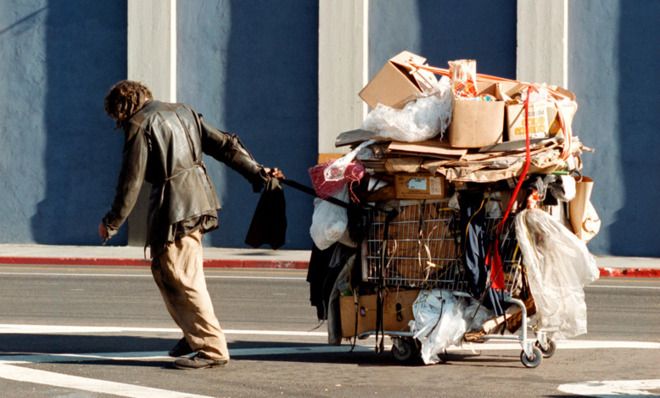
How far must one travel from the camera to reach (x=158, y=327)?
1138 cm

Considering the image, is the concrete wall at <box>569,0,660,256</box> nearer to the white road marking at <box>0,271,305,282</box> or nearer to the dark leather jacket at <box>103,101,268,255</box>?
the white road marking at <box>0,271,305,282</box>

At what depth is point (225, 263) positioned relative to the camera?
65.1 feet

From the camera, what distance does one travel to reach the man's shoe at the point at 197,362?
352 inches

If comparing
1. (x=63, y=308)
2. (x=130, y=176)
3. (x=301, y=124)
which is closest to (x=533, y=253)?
(x=130, y=176)

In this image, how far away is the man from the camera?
8.88 metres

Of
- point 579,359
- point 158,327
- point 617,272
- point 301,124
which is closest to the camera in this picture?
point 579,359

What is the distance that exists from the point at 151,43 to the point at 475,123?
45.5 ft

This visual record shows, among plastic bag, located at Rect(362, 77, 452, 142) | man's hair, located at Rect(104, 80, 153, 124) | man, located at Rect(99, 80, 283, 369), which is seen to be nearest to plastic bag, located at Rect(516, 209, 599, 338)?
plastic bag, located at Rect(362, 77, 452, 142)

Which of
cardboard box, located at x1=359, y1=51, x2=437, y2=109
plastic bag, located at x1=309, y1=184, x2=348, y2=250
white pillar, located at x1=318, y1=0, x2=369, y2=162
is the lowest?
plastic bag, located at x1=309, y1=184, x2=348, y2=250

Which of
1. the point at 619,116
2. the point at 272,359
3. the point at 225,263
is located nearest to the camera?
the point at 272,359

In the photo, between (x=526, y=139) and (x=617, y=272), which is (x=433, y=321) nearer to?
(x=526, y=139)

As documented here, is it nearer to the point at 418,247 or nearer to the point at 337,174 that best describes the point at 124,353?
the point at 337,174

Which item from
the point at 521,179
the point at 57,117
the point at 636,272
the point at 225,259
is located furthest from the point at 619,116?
the point at 521,179

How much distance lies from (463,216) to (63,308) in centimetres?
529
